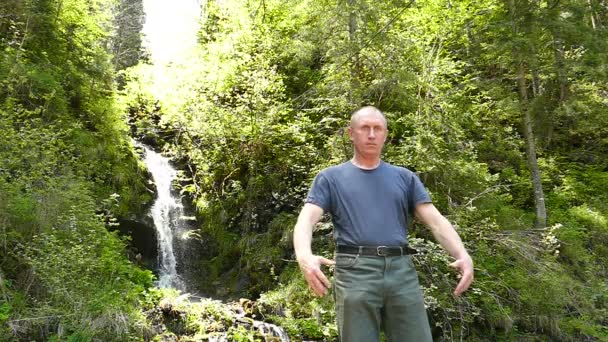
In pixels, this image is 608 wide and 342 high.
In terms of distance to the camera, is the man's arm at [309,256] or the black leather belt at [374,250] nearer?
the man's arm at [309,256]

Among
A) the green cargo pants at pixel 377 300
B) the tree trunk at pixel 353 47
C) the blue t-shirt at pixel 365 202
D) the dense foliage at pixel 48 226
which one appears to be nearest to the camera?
the green cargo pants at pixel 377 300

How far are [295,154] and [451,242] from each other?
7.10 m

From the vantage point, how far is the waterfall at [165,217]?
33.8 ft

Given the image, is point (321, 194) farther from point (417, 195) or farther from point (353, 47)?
point (353, 47)

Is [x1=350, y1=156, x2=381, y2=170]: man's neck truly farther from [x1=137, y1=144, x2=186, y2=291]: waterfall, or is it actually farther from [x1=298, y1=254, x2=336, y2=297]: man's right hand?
[x1=137, y1=144, x2=186, y2=291]: waterfall

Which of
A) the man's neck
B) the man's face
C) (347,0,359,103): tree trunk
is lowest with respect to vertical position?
the man's neck

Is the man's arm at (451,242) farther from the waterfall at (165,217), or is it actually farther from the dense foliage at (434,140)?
the waterfall at (165,217)

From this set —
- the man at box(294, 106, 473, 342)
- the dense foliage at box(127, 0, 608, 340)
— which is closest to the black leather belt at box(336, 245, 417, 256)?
the man at box(294, 106, 473, 342)

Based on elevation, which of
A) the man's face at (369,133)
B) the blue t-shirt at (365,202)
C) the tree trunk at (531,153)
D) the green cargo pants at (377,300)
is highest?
the tree trunk at (531,153)

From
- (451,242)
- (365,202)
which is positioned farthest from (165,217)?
(451,242)

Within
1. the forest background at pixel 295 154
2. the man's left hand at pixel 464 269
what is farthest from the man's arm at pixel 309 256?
the forest background at pixel 295 154

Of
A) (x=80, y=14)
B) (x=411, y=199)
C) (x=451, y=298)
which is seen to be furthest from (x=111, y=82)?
(x=411, y=199)

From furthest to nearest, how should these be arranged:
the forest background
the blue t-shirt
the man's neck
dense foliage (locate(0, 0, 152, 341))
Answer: the forest background → dense foliage (locate(0, 0, 152, 341)) → the man's neck → the blue t-shirt

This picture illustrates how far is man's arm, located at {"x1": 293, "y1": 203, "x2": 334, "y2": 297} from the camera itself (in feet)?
7.24
